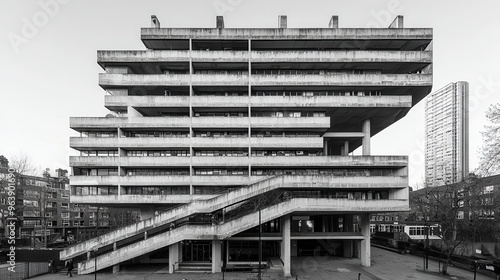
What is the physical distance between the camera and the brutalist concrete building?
35.6 metres

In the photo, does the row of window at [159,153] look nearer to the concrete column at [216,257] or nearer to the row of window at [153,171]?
the row of window at [153,171]

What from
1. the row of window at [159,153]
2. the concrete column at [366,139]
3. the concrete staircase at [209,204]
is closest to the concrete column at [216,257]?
the concrete staircase at [209,204]

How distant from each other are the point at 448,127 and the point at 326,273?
4479 inches

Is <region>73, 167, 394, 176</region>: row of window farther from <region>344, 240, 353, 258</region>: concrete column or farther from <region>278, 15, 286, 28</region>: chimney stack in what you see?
<region>278, 15, 286, 28</region>: chimney stack

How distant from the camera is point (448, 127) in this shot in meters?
116

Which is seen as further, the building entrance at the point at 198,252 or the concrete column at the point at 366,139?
the concrete column at the point at 366,139

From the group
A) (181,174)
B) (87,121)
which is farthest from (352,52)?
(87,121)

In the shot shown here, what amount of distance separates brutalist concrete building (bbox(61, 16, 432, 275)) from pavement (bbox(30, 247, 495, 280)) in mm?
2656

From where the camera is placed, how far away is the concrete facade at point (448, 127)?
103125mm

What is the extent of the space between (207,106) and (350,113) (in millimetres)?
18720

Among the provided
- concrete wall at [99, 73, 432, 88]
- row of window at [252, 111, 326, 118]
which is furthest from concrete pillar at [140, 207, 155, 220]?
row of window at [252, 111, 326, 118]

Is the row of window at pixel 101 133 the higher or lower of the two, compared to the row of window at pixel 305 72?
lower

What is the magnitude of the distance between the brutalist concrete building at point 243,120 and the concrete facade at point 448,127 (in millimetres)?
76852

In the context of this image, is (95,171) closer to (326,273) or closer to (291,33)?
(326,273)
